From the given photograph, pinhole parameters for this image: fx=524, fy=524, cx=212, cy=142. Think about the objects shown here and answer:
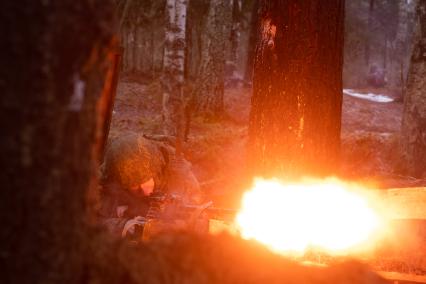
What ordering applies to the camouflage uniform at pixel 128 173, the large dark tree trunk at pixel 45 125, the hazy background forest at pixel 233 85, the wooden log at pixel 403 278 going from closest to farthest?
the large dark tree trunk at pixel 45 125 → the wooden log at pixel 403 278 → the camouflage uniform at pixel 128 173 → the hazy background forest at pixel 233 85

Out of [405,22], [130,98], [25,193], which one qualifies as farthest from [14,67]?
[405,22]

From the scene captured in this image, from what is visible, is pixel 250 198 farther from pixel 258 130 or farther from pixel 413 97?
pixel 413 97

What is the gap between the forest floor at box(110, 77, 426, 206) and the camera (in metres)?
8.55

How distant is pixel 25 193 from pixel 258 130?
388 centimetres

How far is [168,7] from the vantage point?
10609mm

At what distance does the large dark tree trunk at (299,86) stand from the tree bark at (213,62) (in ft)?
26.6

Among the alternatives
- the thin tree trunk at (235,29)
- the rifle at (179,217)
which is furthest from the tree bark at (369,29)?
the rifle at (179,217)

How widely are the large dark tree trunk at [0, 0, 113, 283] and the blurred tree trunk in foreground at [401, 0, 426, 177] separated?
7256 mm

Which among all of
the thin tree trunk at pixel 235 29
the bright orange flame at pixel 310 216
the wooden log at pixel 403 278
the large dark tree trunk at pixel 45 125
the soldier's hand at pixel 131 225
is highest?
the thin tree trunk at pixel 235 29

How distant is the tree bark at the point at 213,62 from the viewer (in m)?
13.4

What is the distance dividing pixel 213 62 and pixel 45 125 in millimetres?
11941

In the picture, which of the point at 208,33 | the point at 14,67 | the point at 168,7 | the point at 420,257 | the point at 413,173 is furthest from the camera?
the point at 208,33

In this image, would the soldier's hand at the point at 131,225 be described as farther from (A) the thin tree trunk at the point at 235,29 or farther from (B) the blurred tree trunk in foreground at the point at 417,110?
(A) the thin tree trunk at the point at 235,29

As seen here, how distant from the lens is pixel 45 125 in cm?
172
